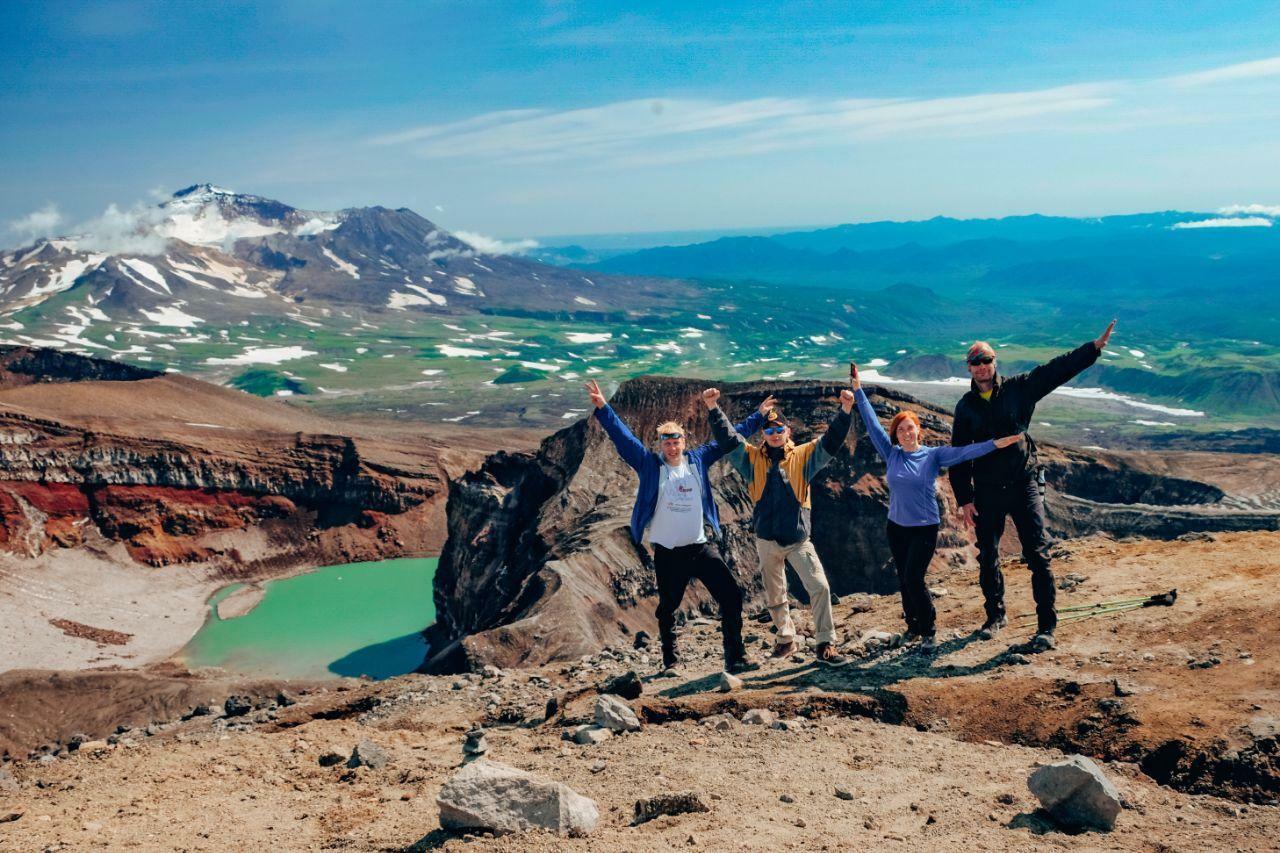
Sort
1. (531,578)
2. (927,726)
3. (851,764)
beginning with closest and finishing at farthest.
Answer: (851,764) → (927,726) → (531,578)

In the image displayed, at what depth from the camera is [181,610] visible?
37.6 m

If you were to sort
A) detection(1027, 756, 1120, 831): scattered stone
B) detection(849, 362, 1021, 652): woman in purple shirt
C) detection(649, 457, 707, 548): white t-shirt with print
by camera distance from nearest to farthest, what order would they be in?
detection(1027, 756, 1120, 831): scattered stone < detection(849, 362, 1021, 652): woman in purple shirt < detection(649, 457, 707, 548): white t-shirt with print

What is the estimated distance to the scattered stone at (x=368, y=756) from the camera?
302 inches

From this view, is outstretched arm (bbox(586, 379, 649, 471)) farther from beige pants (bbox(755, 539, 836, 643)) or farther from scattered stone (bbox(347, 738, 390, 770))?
scattered stone (bbox(347, 738, 390, 770))

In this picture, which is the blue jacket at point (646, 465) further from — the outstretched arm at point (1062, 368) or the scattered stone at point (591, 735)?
the outstretched arm at point (1062, 368)

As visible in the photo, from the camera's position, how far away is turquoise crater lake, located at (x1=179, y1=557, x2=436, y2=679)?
29.5m

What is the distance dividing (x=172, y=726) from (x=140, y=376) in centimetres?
5520

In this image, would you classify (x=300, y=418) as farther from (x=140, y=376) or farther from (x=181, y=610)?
(x=181, y=610)

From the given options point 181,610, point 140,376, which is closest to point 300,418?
point 140,376

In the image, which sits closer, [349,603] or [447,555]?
[447,555]

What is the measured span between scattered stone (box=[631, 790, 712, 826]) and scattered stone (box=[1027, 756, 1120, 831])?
2.02 m

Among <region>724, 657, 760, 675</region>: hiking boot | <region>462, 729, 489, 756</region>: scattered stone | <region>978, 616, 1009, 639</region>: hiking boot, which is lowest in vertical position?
<region>462, 729, 489, 756</region>: scattered stone

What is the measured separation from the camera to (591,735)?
763 centimetres

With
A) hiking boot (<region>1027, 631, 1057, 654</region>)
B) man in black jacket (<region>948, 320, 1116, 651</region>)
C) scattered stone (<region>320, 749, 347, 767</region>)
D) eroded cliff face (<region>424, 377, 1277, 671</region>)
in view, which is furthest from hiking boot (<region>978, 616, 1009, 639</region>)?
eroded cliff face (<region>424, 377, 1277, 671</region>)
